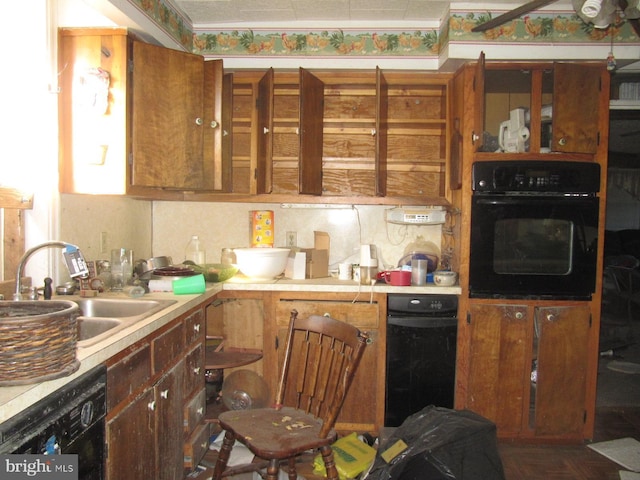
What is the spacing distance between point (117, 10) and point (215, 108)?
2.11 feet

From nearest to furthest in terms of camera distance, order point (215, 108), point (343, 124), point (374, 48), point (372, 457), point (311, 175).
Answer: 1. point (372, 457)
2. point (215, 108)
3. point (311, 175)
4. point (374, 48)
5. point (343, 124)

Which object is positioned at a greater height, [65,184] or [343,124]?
[343,124]

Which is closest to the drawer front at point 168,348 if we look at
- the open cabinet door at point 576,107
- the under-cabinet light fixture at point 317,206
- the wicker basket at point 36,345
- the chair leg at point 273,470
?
the chair leg at point 273,470

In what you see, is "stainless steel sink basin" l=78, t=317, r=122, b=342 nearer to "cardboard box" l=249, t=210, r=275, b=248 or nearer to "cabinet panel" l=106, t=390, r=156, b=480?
"cabinet panel" l=106, t=390, r=156, b=480

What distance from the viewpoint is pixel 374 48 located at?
9.98 ft

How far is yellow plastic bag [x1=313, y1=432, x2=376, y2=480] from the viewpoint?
2.35 m

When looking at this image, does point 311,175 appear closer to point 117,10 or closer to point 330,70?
point 330,70

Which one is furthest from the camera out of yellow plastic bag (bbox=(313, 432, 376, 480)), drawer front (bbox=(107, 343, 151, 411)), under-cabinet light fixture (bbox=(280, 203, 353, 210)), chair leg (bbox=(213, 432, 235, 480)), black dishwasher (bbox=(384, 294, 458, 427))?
under-cabinet light fixture (bbox=(280, 203, 353, 210))

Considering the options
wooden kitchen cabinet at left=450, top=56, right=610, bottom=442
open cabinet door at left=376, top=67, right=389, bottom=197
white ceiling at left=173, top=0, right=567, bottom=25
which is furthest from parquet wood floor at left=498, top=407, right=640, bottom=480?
white ceiling at left=173, top=0, right=567, bottom=25

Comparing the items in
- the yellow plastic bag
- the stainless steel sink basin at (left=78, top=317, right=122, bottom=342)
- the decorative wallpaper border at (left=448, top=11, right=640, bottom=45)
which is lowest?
the yellow plastic bag

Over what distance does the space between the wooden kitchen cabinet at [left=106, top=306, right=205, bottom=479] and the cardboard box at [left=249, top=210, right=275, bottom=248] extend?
0.86 m

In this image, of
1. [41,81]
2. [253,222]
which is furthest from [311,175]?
[41,81]

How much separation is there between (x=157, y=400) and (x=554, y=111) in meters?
2.42

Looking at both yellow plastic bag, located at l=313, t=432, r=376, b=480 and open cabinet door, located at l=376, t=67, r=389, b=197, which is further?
open cabinet door, located at l=376, t=67, r=389, b=197
